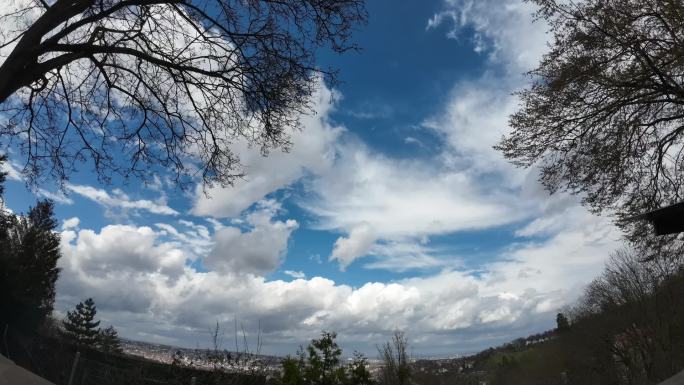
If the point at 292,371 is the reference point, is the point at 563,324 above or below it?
above

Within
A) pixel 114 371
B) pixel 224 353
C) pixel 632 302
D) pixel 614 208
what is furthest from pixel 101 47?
pixel 632 302

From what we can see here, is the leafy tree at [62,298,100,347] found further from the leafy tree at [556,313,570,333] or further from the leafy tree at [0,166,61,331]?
the leafy tree at [556,313,570,333]

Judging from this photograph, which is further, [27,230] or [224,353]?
[27,230]

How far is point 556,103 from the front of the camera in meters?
9.06

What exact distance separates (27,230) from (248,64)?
165 ft

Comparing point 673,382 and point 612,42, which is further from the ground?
point 612,42

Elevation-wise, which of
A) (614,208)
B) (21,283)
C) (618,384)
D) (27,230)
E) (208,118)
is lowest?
(618,384)

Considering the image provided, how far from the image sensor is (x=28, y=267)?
1587 inches

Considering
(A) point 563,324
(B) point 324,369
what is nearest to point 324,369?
(B) point 324,369

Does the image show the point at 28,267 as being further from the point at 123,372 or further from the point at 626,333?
the point at 626,333

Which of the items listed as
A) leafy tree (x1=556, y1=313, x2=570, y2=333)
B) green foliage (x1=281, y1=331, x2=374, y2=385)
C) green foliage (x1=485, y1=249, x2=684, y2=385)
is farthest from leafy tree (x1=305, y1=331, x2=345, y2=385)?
leafy tree (x1=556, y1=313, x2=570, y2=333)

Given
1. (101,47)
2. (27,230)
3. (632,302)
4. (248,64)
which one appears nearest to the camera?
(101,47)

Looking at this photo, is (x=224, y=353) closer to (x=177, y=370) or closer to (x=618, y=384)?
(x=177, y=370)

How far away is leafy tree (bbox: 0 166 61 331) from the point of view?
2983 cm
